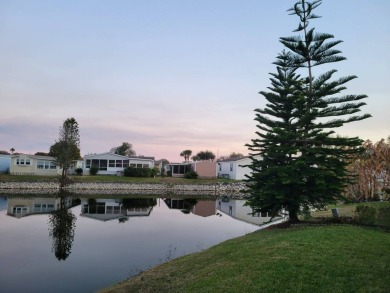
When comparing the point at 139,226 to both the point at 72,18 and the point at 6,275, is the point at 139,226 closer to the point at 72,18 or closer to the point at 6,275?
the point at 6,275

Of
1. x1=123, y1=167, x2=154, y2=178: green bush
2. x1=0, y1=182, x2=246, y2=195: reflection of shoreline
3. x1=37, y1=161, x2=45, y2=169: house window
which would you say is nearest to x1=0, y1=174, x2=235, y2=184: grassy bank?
Result: x1=0, y1=182, x2=246, y2=195: reflection of shoreline

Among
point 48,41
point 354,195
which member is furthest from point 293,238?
point 48,41

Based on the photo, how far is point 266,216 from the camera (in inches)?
938

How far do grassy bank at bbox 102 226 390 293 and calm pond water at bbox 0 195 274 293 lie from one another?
295cm

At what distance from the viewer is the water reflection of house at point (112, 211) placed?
70.3ft

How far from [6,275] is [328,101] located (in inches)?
492

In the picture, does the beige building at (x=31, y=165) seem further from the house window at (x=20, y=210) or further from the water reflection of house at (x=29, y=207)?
the house window at (x=20, y=210)

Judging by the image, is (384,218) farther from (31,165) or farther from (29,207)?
(31,165)

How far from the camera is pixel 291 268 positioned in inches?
241

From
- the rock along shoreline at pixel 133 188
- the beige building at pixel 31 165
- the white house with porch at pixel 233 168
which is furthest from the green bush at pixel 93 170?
the white house with porch at pixel 233 168

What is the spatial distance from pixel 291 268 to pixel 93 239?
10927mm

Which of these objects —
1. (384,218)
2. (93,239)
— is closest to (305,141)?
(384,218)

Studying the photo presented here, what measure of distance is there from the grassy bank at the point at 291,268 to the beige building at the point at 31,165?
41.6 meters

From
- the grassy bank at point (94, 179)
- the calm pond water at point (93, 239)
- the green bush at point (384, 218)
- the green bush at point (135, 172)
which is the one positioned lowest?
the calm pond water at point (93, 239)
